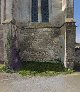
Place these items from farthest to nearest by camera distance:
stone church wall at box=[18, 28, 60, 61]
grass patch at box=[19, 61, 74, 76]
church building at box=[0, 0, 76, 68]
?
stone church wall at box=[18, 28, 60, 61] < church building at box=[0, 0, 76, 68] < grass patch at box=[19, 61, 74, 76]

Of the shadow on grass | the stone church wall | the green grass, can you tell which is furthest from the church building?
the green grass

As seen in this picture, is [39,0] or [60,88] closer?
[60,88]

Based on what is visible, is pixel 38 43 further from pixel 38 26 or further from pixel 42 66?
pixel 42 66

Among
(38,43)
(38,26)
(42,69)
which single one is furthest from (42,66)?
(38,26)

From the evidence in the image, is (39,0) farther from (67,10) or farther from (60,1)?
(67,10)

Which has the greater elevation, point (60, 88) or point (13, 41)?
point (13, 41)

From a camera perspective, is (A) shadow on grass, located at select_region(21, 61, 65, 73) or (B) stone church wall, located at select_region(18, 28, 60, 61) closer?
(A) shadow on grass, located at select_region(21, 61, 65, 73)

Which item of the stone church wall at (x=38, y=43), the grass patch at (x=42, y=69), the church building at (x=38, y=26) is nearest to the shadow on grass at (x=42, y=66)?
the grass patch at (x=42, y=69)

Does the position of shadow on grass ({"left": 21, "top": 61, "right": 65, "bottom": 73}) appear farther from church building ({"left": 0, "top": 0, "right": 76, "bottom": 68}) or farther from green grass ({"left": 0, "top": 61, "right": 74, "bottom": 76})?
church building ({"left": 0, "top": 0, "right": 76, "bottom": 68})

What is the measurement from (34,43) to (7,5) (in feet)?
12.9

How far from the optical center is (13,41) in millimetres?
21547

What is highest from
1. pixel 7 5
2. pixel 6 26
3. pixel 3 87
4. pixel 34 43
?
pixel 7 5

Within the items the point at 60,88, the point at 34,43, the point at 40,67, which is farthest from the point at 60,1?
the point at 60,88

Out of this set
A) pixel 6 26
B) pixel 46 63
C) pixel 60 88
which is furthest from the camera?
pixel 46 63
